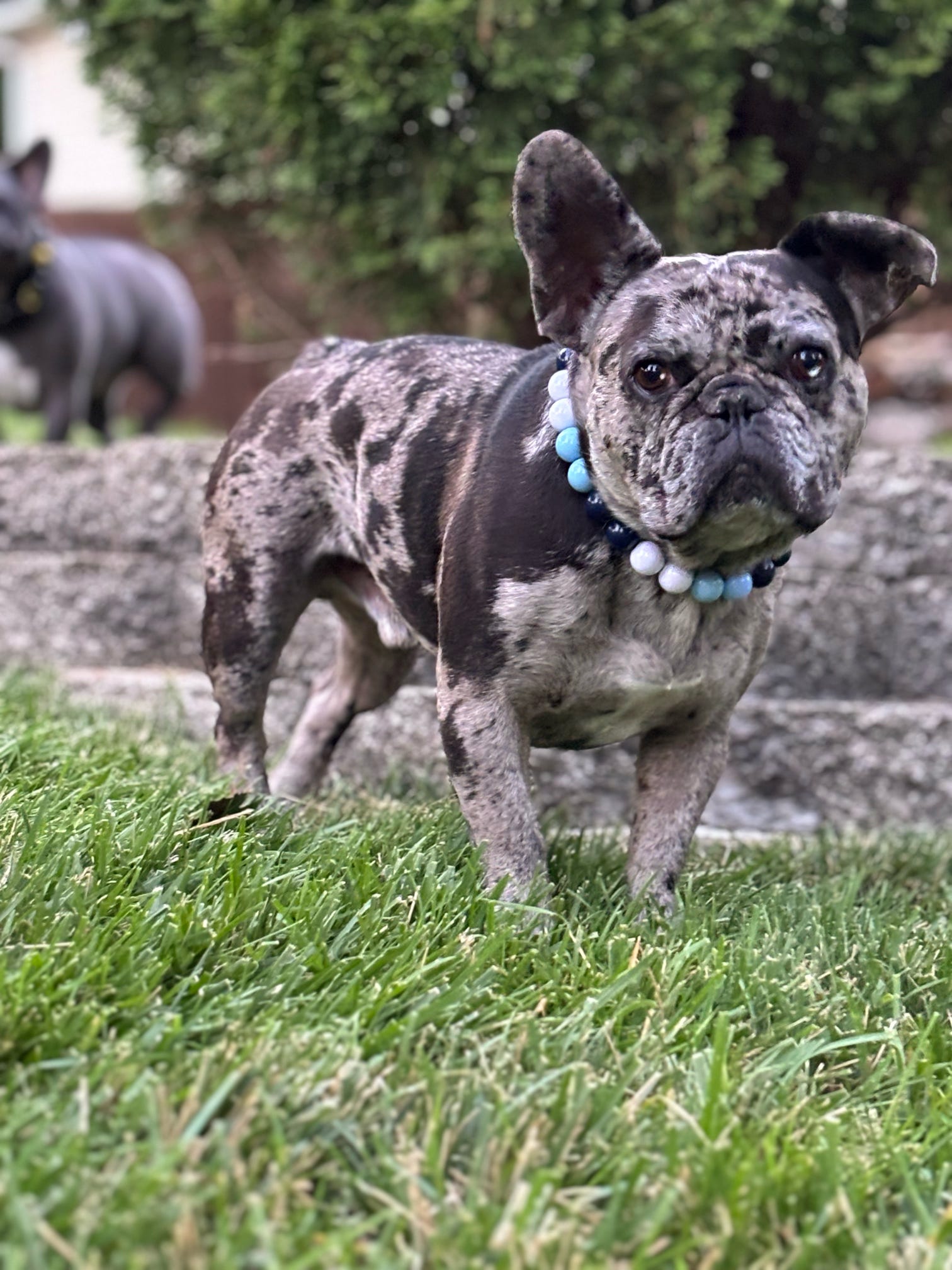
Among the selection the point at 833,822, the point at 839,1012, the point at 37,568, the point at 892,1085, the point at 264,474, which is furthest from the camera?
the point at 37,568

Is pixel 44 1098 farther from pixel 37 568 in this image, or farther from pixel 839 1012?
pixel 37 568

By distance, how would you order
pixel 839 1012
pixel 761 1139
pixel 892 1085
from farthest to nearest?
1. pixel 839 1012
2. pixel 892 1085
3. pixel 761 1139

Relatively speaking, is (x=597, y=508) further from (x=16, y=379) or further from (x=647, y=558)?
(x=16, y=379)

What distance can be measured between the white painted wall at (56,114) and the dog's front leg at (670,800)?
17.2 meters

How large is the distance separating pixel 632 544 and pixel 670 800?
2.13 ft

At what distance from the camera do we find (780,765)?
477cm

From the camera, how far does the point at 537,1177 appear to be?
1.84m

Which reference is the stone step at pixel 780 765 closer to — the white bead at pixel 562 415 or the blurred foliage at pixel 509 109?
the blurred foliage at pixel 509 109

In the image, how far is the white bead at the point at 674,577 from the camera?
2.79m

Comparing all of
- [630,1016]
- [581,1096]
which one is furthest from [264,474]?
[581,1096]

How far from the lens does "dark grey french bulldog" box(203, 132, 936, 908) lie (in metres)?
2.64

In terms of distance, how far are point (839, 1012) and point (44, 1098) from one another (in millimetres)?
1439

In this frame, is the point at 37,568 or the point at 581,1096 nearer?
the point at 581,1096

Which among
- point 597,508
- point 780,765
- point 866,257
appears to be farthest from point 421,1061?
point 780,765
